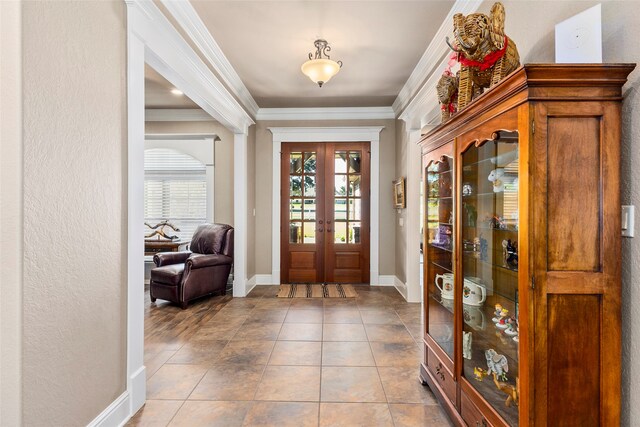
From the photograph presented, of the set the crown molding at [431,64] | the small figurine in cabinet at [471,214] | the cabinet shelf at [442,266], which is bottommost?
the cabinet shelf at [442,266]

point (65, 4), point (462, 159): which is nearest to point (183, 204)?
point (65, 4)

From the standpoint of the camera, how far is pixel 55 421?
1484 millimetres

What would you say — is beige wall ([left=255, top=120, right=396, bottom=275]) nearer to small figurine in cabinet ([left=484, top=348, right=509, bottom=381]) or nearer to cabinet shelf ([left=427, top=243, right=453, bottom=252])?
cabinet shelf ([left=427, top=243, right=453, bottom=252])

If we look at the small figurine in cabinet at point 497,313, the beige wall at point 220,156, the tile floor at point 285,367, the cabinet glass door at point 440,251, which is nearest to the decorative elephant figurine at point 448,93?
the cabinet glass door at point 440,251

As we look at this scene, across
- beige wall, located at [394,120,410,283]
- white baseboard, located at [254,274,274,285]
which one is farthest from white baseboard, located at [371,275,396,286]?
white baseboard, located at [254,274,274,285]

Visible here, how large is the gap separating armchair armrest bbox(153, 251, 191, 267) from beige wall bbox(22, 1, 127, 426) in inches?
113

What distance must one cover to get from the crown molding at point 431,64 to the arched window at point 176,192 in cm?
351

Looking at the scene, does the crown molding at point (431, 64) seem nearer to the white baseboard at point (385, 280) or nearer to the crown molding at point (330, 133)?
the crown molding at point (330, 133)

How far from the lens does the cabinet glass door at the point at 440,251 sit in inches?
81.6

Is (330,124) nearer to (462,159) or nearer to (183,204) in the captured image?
(183,204)

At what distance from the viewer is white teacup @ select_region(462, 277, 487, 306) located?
178 cm

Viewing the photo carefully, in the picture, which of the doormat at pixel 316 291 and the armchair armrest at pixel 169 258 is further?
the doormat at pixel 316 291

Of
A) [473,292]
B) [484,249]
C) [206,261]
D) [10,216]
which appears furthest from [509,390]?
[206,261]

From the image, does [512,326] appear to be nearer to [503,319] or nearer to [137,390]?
[503,319]
